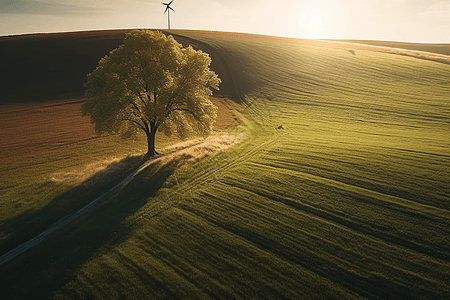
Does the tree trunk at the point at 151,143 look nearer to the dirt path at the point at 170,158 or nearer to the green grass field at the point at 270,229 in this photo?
the dirt path at the point at 170,158

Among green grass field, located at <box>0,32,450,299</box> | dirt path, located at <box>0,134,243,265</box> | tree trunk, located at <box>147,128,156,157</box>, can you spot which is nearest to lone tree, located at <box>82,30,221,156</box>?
tree trunk, located at <box>147,128,156,157</box>

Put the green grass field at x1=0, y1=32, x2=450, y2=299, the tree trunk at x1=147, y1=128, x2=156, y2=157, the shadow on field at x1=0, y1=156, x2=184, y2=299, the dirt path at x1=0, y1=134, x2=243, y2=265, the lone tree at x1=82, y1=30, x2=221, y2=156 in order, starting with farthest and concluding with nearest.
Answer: the tree trunk at x1=147, y1=128, x2=156, y2=157 < the lone tree at x1=82, y1=30, x2=221, y2=156 < the dirt path at x1=0, y1=134, x2=243, y2=265 < the shadow on field at x1=0, y1=156, x2=184, y2=299 < the green grass field at x1=0, y1=32, x2=450, y2=299

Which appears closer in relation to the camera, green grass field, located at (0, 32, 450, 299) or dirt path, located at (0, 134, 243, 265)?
green grass field, located at (0, 32, 450, 299)

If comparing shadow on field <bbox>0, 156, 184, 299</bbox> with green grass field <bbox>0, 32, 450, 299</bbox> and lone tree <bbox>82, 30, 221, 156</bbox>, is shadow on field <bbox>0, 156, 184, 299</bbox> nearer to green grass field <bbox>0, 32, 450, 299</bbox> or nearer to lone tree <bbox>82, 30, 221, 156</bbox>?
green grass field <bbox>0, 32, 450, 299</bbox>

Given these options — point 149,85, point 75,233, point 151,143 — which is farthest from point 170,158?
point 75,233

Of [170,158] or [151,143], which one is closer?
[170,158]

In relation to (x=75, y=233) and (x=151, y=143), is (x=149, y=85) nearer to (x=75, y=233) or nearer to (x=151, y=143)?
(x=151, y=143)

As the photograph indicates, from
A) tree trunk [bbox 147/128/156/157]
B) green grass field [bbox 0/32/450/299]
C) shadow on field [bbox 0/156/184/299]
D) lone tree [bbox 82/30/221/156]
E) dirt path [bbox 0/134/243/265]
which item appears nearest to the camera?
green grass field [bbox 0/32/450/299]
